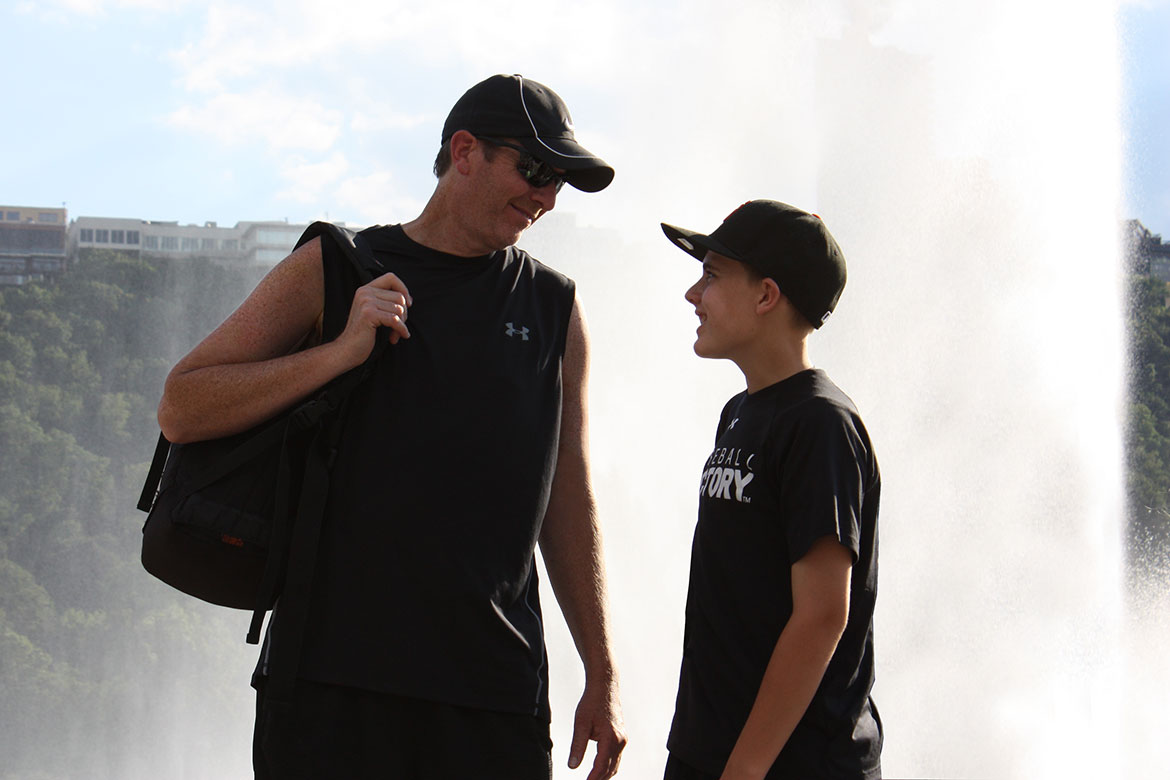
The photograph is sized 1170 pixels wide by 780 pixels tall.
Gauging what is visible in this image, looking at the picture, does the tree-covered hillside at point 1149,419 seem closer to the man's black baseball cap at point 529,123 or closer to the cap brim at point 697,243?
the cap brim at point 697,243

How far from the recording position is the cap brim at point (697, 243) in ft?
6.88

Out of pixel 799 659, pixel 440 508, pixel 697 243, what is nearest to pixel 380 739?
pixel 440 508

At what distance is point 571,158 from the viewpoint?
212 cm

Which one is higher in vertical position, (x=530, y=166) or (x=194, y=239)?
(x=194, y=239)

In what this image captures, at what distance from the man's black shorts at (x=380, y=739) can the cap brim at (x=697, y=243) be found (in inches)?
35.2

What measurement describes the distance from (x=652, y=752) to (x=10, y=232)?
1247 cm

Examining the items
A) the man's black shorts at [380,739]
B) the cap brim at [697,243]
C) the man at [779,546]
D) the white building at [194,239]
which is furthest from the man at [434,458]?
the white building at [194,239]

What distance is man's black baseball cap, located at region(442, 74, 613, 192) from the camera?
2135 mm

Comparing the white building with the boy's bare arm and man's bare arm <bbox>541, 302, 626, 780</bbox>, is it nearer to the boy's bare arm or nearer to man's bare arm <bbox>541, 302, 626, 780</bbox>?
man's bare arm <bbox>541, 302, 626, 780</bbox>

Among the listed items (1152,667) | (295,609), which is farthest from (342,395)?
(1152,667)

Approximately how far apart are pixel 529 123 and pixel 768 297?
540 mm

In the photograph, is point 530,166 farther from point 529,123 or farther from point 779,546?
point 779,546

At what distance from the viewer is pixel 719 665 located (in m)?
1.94

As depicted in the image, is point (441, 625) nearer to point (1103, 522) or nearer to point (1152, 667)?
point (1103, 522)
